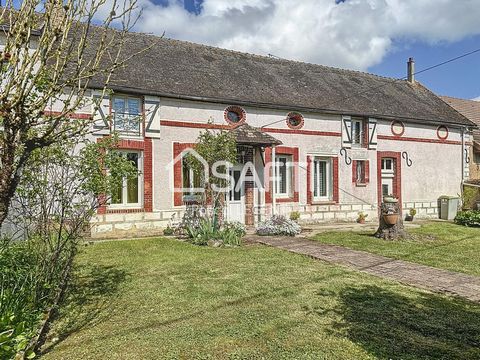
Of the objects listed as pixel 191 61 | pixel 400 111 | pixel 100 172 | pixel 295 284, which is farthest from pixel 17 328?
pixel 400 111

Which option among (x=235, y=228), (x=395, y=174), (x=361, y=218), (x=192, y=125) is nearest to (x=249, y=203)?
(x=235, y=228)

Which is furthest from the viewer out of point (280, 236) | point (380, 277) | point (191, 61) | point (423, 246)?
point (191, 61)

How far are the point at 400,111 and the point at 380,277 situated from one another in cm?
1220

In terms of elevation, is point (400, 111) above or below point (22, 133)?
above

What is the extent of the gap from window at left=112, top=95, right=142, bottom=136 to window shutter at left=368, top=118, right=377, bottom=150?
381 inches

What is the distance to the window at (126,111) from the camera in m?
11.2

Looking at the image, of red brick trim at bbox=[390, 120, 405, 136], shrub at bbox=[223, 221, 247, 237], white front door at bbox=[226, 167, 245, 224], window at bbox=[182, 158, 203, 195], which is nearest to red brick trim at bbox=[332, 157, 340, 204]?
red brick trim at bbox=[390, 120, 405, 136]

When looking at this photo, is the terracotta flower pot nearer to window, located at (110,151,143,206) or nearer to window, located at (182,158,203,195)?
window, located at (182,158,203,195)

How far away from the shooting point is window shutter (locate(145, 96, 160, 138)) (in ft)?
38.0

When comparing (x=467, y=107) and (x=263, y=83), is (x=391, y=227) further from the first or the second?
(x=467, y=107)

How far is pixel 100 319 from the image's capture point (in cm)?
448

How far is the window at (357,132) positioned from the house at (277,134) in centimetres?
4

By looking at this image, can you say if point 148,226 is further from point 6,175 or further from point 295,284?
point 6,175

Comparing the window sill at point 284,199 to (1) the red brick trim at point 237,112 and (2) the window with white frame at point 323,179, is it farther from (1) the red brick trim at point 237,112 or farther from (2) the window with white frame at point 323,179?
(1) the red brick trim at point 237,112
